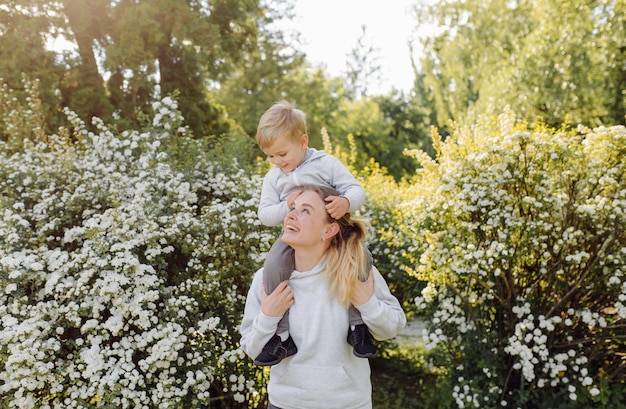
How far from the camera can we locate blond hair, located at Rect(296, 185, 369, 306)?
1.88 m

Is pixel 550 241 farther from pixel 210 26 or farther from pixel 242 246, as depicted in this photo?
pixel 210 26

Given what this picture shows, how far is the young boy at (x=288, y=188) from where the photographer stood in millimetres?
1893

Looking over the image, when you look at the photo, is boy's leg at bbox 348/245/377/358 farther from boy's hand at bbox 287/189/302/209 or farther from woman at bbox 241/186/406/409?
boy's hand at bbox 287/189/302/209

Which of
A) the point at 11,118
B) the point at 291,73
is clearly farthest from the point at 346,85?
the point at 11,118

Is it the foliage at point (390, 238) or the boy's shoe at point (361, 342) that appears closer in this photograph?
the boy's shoe at point (361, 342)

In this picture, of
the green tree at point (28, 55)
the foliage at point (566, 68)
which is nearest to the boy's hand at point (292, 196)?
the green tree at point (28, 55)

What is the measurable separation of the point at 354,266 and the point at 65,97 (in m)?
8.36

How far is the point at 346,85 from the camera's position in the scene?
3562cm

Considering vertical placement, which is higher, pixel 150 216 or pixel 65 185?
pixel 65 185

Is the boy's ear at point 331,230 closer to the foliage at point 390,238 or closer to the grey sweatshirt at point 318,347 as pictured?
the grey sweatshirt at point 318,347

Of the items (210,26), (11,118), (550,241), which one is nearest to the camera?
(550,241)

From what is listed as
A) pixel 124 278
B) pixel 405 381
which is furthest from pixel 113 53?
pixel 405 381

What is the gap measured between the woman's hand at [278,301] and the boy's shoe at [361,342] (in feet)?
0.88

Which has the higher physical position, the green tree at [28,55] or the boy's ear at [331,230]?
the green tree at [28,55]
